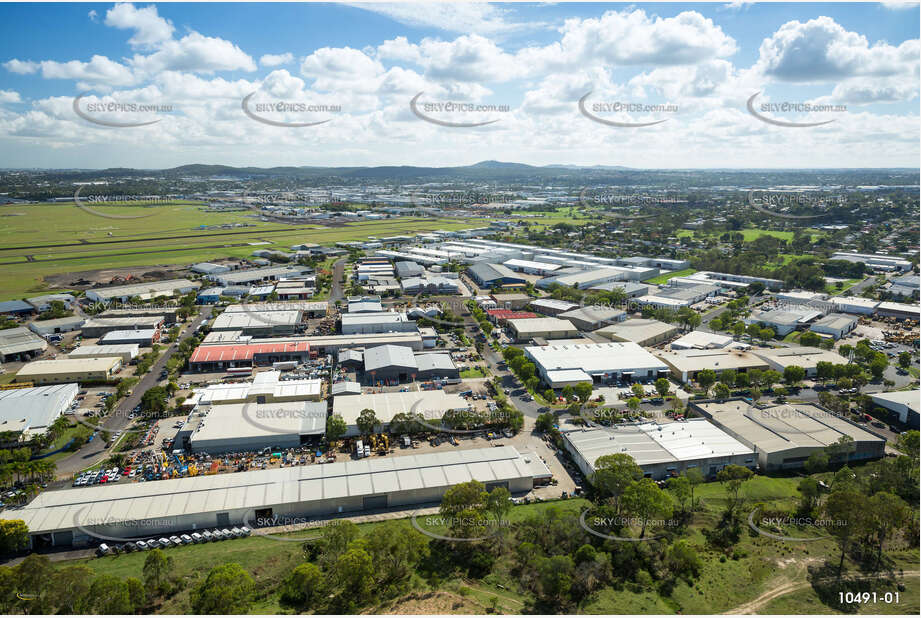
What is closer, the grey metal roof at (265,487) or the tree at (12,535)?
the tree at (12,535)

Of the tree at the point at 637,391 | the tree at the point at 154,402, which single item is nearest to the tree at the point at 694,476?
the tree at the point at 637,391

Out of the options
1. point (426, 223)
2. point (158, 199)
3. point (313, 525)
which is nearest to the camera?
point (313, 525)

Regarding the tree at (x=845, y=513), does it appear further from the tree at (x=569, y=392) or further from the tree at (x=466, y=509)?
the tree at (x=569, y=392)

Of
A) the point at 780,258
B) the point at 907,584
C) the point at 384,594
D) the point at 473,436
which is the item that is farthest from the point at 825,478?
the point at 780,258

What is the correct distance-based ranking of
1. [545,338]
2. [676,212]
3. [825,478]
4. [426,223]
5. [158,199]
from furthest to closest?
[158,199] < [676,212] < [426,223] < [545,338] < [825,478]

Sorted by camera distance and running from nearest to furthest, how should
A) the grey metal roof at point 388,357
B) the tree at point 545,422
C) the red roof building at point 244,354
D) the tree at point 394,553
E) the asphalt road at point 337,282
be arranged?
the tree at point 394,553
the tree at point 545,422
the grey metal roof at point 388,357
the red roof building at point 244,354
the asphalt road at point 337,282

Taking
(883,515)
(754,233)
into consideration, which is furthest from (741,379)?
(754,233)

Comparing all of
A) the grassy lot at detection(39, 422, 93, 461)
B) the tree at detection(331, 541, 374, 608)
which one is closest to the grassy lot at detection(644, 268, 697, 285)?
the tree at detection(331, 541, 374, 608)

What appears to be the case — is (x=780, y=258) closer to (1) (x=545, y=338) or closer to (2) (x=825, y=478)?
(1) (x=545, y=338)
